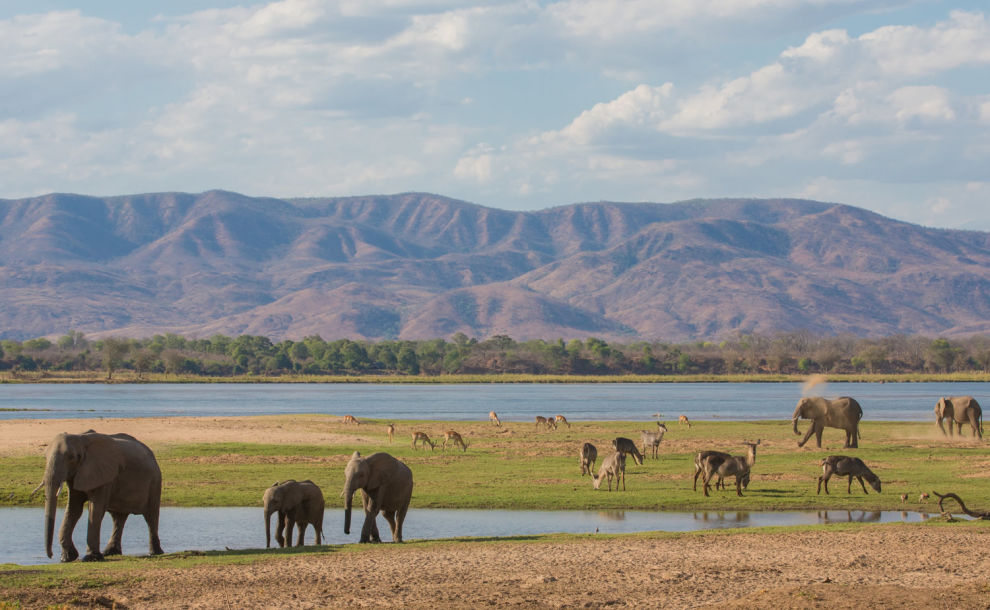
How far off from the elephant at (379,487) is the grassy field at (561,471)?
578 cm

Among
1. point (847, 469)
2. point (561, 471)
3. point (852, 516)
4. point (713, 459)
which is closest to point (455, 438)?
point (561, 471)

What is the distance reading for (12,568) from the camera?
18297 millimetres

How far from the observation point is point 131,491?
65.7 feet

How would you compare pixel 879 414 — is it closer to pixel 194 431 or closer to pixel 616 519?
pixel 194 431

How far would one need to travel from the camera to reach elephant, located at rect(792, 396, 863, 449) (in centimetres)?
4288

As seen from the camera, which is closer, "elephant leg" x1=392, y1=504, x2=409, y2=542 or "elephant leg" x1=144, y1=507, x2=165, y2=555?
"elephant leg" x1=144, y1=507, x2=165, y2=555

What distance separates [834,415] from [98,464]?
3132cm

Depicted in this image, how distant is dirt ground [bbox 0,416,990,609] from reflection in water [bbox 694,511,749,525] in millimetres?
3585

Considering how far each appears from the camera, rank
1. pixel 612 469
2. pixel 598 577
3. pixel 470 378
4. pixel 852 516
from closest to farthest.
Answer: pixel 598 577 → pixel 852 516 → pixel 612 469 → pixel 470 378

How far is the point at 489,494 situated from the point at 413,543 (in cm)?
848

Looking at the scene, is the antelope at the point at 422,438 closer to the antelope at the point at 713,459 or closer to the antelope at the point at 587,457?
the antelope at the point at 587,457

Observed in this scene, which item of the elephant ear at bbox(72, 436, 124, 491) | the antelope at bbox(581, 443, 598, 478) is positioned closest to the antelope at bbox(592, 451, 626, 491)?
the antelope at bbox(581, 443, 598, 478)

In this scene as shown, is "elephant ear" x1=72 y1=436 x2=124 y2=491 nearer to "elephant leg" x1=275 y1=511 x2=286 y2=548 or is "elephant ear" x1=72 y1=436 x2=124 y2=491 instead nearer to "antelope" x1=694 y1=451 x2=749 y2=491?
"elephant leg" x1=275 y1=511 x2=286 y2=548

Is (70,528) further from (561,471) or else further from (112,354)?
(112,354)
